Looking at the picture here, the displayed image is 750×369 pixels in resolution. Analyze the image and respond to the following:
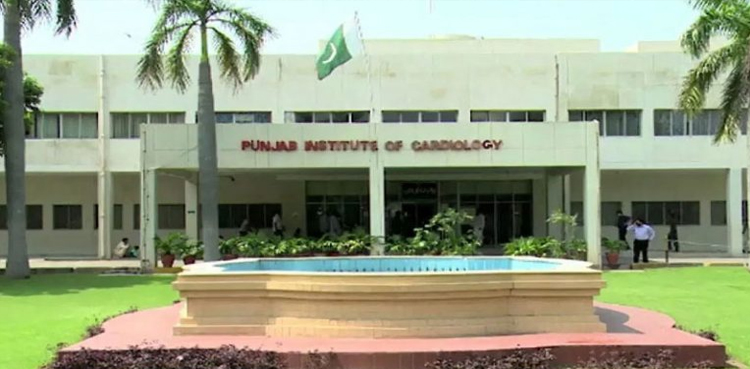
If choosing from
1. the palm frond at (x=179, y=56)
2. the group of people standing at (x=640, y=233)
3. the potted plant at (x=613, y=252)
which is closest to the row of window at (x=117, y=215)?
the palm frond at (x=179, y=56)

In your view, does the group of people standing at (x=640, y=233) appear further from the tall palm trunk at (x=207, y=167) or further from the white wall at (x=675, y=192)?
the tall palm trunk at (x=207, y=167)

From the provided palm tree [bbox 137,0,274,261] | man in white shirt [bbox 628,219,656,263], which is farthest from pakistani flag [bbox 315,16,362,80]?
man in white shirt [bbox 628,219,656,263]

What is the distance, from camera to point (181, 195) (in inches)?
1340

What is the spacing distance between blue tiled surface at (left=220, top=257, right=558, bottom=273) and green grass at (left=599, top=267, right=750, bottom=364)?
8.74 ft

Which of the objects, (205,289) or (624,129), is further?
(624,129)

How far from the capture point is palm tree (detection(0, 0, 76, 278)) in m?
23.1

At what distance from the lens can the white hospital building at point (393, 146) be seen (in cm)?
2552

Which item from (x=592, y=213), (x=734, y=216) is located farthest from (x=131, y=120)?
(x=734, y=216)

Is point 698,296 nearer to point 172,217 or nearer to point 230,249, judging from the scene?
→ point 230,249

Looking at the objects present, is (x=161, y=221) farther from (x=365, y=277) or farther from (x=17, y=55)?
(x=365, y=277)

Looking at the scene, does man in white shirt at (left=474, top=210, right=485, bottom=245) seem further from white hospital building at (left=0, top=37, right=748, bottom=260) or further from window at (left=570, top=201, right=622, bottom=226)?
window at (left=570, top=201, right=622, bottom=226)

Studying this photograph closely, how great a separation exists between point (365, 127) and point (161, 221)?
41.3 feet

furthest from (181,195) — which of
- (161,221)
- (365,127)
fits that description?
(365,127)

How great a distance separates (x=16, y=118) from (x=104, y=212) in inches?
331
